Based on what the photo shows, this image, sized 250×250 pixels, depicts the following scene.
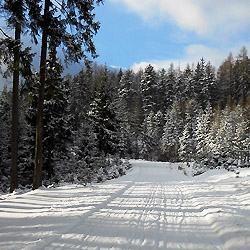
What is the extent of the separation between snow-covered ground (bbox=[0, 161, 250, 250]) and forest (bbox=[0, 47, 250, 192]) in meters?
4.25

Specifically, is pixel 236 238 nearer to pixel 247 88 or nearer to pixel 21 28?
pixel 21 28

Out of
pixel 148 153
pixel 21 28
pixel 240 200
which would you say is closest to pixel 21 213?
pixel 240 200

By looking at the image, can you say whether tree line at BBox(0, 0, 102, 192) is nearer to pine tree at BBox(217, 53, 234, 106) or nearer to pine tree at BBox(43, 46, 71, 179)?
pine tree at BBox(43, 46, 71, 179)

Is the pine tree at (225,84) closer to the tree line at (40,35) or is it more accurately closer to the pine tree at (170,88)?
the pine tree at (170,88)

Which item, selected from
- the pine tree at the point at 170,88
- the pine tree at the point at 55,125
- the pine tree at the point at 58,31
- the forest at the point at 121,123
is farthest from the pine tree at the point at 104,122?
the pine tree at the point at 170,88

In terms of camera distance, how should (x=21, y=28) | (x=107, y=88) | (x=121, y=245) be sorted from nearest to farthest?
(x=121, y=245)
(x=21, y=28)
(x=107, y=88)

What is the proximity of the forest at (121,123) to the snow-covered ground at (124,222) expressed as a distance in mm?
4246

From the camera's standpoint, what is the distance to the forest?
1542 cm

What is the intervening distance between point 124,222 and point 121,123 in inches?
1304

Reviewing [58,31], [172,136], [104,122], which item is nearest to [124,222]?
[58,31]

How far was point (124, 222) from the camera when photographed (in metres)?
4.54

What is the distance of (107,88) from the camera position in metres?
25.2

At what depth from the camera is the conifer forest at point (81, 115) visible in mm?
8859

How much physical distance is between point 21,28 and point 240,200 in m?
11.2
